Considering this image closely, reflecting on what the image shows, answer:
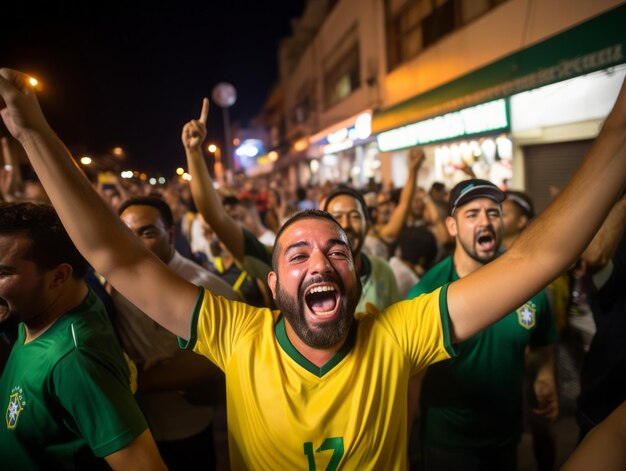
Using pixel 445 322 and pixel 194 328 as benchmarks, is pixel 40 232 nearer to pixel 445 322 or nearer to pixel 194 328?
pixel 194 328

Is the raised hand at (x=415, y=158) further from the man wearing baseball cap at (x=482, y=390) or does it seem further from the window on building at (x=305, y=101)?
the window on building at (x=305, y=101)

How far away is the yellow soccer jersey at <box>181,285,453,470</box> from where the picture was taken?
5.22 feet

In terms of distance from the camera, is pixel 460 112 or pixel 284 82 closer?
pixel 460 112

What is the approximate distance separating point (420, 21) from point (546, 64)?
297 inches

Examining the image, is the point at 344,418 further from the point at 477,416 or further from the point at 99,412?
the point at 477,416

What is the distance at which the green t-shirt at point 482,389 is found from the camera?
2.44 metres

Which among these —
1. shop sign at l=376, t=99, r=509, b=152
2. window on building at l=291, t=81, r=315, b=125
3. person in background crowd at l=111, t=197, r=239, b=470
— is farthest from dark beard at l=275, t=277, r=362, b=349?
window on building at l=291, t=81, r=315, b=125

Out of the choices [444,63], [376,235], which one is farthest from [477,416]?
[444,63]

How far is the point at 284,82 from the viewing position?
126ft

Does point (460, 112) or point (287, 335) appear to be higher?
point (460, 112)

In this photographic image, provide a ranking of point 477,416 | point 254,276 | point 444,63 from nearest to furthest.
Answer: point 477,416 → point 254,276 → point 444,63

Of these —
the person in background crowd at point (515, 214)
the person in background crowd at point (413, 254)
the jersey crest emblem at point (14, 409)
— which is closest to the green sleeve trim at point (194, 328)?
the jersey crest emblem at point (14, 409)

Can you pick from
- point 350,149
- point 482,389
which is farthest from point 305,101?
point 482,389

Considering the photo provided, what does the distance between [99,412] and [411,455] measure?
9.58ft
